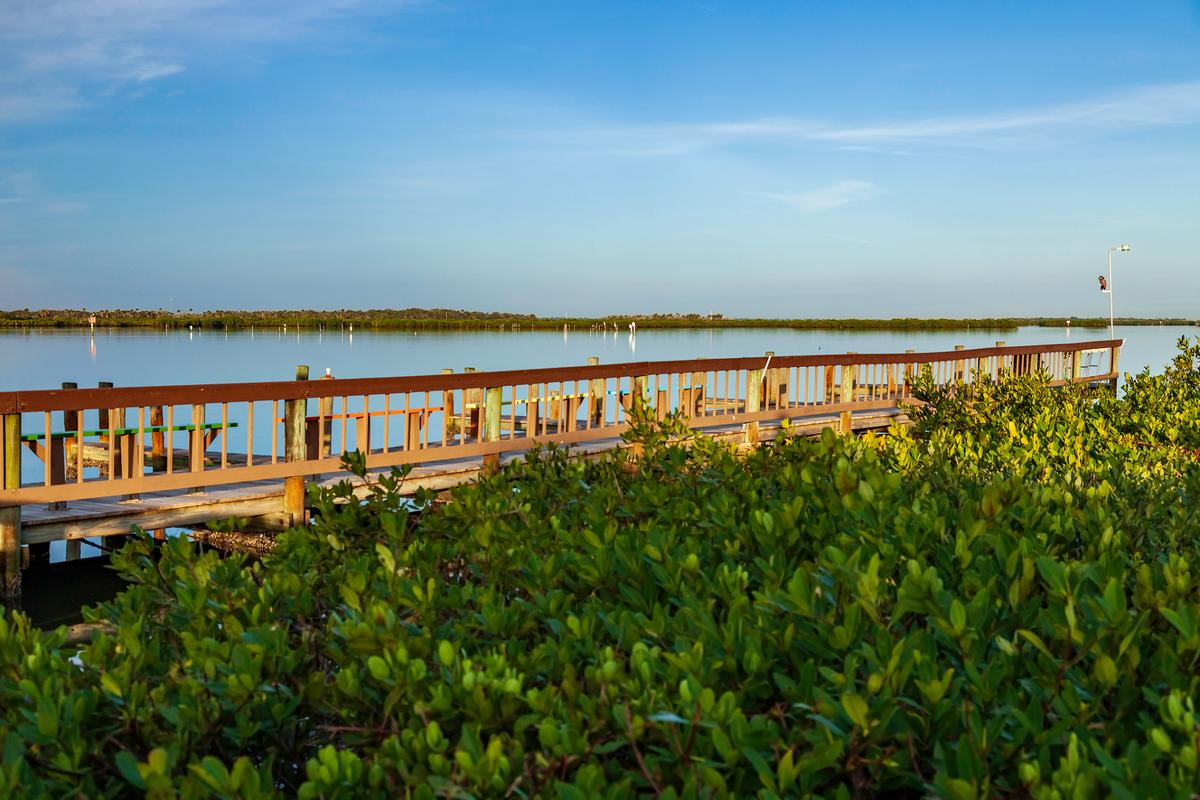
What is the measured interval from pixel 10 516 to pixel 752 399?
10237 mm

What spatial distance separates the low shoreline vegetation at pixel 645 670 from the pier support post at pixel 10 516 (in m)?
5.77

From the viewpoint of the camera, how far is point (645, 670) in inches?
76.2

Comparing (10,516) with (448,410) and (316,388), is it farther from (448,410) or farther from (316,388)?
(448,410)

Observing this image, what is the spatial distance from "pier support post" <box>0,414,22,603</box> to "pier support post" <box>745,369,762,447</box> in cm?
986

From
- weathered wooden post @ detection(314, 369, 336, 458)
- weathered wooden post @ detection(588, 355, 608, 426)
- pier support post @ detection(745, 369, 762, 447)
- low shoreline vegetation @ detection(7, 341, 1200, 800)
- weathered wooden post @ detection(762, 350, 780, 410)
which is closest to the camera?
low shoreline vegetation @ detection(7, 341, 1200, 800)

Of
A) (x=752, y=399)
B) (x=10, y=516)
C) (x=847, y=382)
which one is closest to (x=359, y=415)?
(x=10, y=516)

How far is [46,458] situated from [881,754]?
9.13 m

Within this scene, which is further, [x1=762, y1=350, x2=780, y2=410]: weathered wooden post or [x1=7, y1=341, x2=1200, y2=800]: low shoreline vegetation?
[x1=762, y1=350, x2=780, y2=410]: weathered wooden post

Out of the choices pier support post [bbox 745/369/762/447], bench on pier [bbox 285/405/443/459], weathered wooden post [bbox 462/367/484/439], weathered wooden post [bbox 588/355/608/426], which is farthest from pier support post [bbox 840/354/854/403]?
bench on pier [bbox 285/405/443/459]

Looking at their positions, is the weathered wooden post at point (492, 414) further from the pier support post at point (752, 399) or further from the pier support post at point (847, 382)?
the pier support post at point (847, 382)

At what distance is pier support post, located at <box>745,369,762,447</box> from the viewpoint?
15.2 m

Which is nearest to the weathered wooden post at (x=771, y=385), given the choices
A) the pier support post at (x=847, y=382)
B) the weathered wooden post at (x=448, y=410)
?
the pier support post at (x=847, y=382)

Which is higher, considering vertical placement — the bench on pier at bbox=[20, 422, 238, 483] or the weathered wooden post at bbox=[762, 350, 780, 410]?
the weathered wooden post at bbox=[762, 350, 780, 410]

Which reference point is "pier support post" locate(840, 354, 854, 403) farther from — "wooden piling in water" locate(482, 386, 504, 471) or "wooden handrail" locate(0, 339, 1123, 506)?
"wooden piling in water" locate(482, 386, 504, 471)
